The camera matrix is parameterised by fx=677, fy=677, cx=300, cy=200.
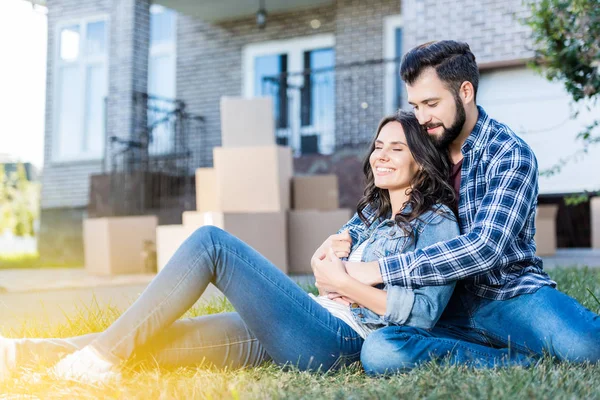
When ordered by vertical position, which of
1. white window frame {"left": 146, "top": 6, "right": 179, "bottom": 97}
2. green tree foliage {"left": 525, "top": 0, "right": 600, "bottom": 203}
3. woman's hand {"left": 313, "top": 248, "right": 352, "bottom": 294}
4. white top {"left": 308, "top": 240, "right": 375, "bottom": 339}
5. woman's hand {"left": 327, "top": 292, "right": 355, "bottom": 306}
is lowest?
white top {"left": 308, "top": 240, "right": 375, "bottom": 339}

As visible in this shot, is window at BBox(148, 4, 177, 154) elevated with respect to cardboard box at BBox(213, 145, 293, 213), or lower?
elevated

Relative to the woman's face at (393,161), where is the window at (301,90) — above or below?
above

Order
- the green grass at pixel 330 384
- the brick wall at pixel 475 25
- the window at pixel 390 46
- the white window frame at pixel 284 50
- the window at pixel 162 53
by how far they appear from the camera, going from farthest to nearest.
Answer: the window at pixel 162 53, the white window frame at pixel 284 50, the window at pixel 390 46, the brick wall at pixel 475 25, the green grass at pixel 330 384

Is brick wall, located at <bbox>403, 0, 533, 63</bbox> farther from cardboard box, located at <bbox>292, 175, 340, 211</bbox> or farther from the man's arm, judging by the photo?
the man's arm

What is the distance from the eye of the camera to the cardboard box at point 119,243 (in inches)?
266

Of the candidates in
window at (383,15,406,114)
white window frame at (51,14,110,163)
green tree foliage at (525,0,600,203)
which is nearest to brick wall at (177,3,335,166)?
white window frame at (51,14,110,163)

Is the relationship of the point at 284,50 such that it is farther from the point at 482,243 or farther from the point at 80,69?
the point at 482,243

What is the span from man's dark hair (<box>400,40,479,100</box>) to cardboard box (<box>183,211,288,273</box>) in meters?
3.28

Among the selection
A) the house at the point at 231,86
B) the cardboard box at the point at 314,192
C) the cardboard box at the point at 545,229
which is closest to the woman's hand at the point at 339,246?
the cardboard box at the point at 314,192

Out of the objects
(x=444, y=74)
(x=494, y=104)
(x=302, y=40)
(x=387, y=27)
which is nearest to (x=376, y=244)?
(x=444, y=74)

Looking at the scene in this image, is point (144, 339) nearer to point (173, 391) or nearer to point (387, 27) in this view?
point (173, 391)

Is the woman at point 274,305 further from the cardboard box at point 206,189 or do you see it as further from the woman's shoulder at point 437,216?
the cardboard box at point 206,189

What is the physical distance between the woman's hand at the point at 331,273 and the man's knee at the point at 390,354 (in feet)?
0.63

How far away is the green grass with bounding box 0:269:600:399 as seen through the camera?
1657 millimetres
